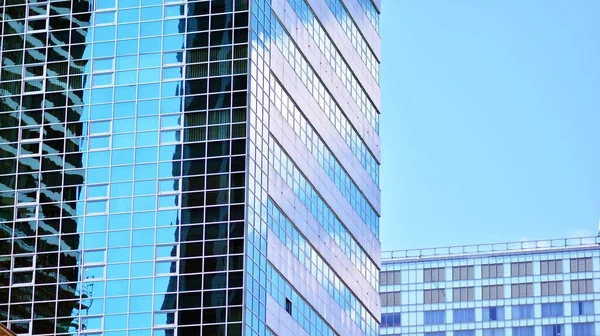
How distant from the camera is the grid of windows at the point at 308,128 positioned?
12238 centimetres

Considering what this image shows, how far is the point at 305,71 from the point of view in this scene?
129 metres

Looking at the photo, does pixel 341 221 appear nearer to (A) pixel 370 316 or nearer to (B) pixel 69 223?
(A) pixel 370 316

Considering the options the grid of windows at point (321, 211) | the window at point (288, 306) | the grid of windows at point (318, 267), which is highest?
the grid of windows at point (321, 211)

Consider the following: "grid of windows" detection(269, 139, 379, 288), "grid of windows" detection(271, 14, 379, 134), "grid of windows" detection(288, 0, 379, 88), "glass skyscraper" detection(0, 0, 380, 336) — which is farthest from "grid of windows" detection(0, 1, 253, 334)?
"grid of windows" detection(288, 0, 379, 88)

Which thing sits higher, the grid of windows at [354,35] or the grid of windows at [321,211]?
the grid of windows at [354,35]

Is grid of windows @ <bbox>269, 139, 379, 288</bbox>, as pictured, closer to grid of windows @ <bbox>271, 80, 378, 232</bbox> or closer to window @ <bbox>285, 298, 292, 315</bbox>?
grid of windows @ <bbox>271, 80, 378, 232</bbox>

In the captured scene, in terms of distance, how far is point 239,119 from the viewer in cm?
11638

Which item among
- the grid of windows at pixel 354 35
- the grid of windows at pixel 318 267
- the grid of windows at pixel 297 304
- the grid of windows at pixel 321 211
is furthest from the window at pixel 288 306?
the grid of windows at pixel 354 35

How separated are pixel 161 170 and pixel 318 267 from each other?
17.1m

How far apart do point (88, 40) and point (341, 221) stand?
2630cm

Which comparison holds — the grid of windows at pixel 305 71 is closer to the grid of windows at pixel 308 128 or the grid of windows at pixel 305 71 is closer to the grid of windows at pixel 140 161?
the grid of windows at pixel 308 128

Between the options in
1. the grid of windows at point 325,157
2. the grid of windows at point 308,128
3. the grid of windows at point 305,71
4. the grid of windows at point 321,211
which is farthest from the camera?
the grid of windows at point 325,157

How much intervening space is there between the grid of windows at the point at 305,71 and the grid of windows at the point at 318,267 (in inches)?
484

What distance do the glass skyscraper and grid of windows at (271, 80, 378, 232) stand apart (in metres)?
0.27
